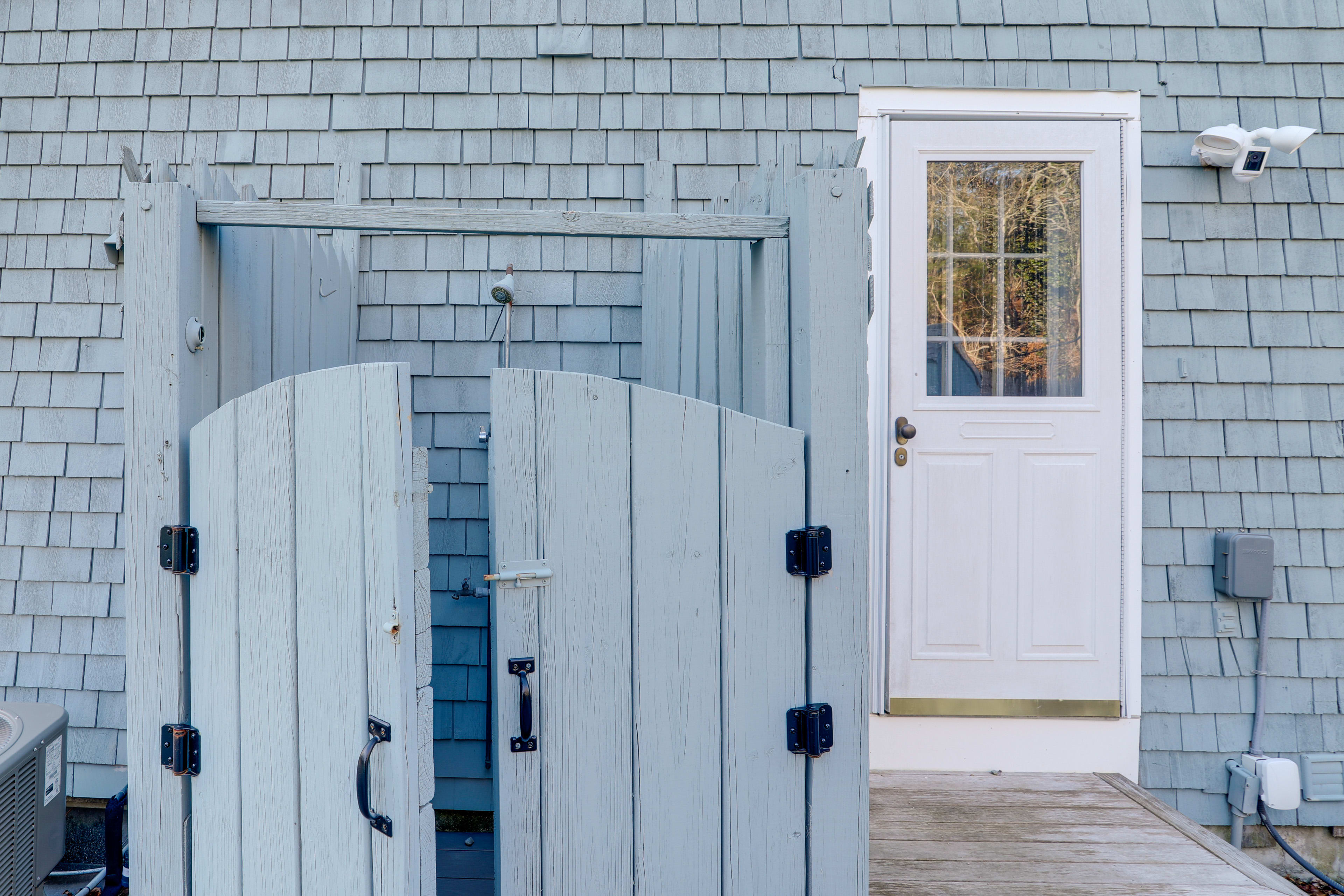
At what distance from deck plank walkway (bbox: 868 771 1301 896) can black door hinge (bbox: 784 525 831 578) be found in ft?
3.40

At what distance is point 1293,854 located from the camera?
2564 millimetres

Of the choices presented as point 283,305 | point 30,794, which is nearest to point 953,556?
point 283,305

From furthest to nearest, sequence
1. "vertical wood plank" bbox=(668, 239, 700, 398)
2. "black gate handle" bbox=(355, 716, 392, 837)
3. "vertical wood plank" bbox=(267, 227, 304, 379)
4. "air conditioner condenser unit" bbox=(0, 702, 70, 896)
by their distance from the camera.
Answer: "vertical wood plank" bbox=(668, 239, 700, 398), "vertical wood plank" bbox=(267, 227, 304, 379), "air conditioner condenser unit" bbox=(0, 702, 70, 896), "black gate handle" bbox=(355, 716, 392, 837)

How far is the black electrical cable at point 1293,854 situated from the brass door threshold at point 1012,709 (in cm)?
63

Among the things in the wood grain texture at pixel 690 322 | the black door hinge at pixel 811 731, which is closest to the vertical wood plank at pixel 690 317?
the wood grain texture at pixel 690 322

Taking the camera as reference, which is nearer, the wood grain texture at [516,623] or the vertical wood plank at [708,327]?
the wood grain texture at [516,623]

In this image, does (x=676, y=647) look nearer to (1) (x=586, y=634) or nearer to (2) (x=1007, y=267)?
(1) (x=586, y=634)

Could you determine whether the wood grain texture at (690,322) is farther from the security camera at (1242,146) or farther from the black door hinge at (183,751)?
the security camera at (1242,146)

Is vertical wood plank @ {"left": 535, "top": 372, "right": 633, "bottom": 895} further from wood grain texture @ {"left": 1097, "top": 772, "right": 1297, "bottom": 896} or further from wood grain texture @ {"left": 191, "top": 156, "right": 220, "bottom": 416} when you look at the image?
wood grain texture @ {"left": 1097, "top": 772, "right": 1297, "bottom": 896}

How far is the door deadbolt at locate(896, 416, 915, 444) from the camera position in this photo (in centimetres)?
257

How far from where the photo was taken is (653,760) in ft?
4.91

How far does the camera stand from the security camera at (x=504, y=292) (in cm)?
254

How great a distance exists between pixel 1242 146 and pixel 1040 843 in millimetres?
2516

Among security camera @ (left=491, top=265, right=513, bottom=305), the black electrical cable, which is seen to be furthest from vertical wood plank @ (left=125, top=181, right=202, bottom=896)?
the black electrical cable
